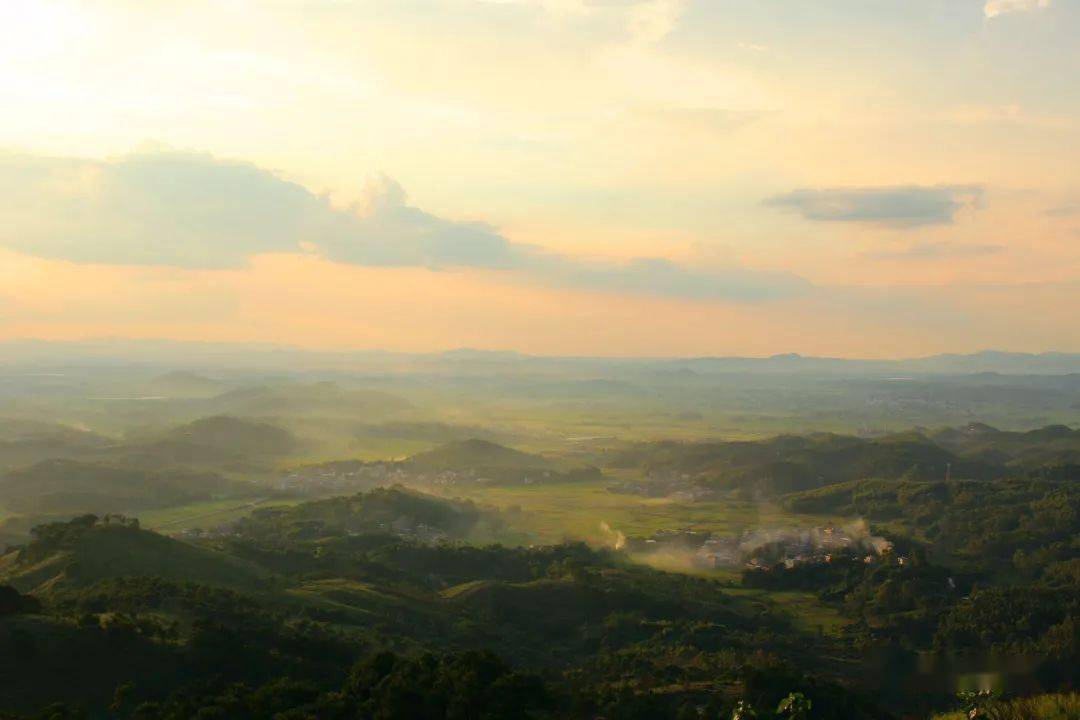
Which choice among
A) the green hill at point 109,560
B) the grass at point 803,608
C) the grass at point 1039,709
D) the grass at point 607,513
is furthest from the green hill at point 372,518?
the grass at point 1039,709

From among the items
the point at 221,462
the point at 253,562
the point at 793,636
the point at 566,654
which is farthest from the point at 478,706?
the point at 221,462

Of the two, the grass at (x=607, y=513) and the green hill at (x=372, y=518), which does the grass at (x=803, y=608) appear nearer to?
the grass at (x=607, y=513)

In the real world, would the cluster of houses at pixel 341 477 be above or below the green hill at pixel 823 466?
below

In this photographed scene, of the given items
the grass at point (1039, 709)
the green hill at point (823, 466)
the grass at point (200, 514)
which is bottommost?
the grass at point (200, 514)

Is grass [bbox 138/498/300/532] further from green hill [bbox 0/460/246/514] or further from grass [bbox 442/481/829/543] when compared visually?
grass [bbox 442/481/829/543]

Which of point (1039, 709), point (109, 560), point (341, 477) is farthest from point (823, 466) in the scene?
point (1039, 709)

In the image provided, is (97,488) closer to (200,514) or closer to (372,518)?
(200,514)

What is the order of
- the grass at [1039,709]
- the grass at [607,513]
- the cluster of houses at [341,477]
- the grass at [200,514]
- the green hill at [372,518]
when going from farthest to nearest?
the cluster of houses at [341,477], the grass at [607,513], the grass at [200,514], the green hill at [372,518], the grass at [1039,709]

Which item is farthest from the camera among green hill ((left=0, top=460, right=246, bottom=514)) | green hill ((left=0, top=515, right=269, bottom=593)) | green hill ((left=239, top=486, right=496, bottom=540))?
green hill ((left=0, top=460, right=246, bottom=514))

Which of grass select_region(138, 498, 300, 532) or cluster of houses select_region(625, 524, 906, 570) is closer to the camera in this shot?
cluster of houses select_region(625, 524, 906, 570)

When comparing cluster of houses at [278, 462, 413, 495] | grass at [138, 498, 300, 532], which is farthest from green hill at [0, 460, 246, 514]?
cluster of houses at [278, 462, 413, 495]

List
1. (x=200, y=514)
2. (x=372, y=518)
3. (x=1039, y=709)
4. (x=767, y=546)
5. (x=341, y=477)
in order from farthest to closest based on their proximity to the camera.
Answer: (x=341, y=477)
(x=200, y=514)
(x=372, y=518)
(x=767, y=546)
(x=1039, y=709)
